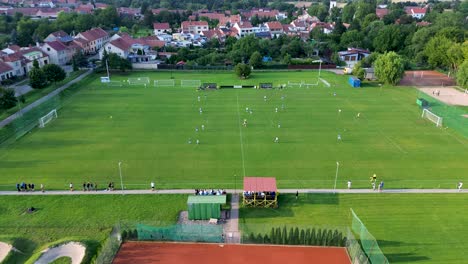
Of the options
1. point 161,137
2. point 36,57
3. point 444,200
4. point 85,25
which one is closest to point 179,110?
point 161,137

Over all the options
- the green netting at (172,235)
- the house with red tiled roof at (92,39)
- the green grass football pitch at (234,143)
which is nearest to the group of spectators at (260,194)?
the green grass football pitch at (234,143)

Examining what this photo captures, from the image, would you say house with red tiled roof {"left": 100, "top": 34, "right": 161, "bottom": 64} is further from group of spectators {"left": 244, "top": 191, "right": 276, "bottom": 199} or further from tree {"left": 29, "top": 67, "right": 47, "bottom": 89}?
group of spectators {"left": 244, "top": 191, "right": 276, "bottom": 199}

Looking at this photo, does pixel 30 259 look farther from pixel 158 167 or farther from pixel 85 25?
pixel 85 25

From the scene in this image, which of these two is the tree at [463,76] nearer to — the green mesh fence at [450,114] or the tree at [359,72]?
the green mesh fence at [450,114]

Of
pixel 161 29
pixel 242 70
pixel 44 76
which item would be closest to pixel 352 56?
pixel 242 70

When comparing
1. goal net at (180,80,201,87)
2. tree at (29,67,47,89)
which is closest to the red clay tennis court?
tree at (29,67,47,89)

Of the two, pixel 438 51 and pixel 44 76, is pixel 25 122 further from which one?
pixel 438 51
